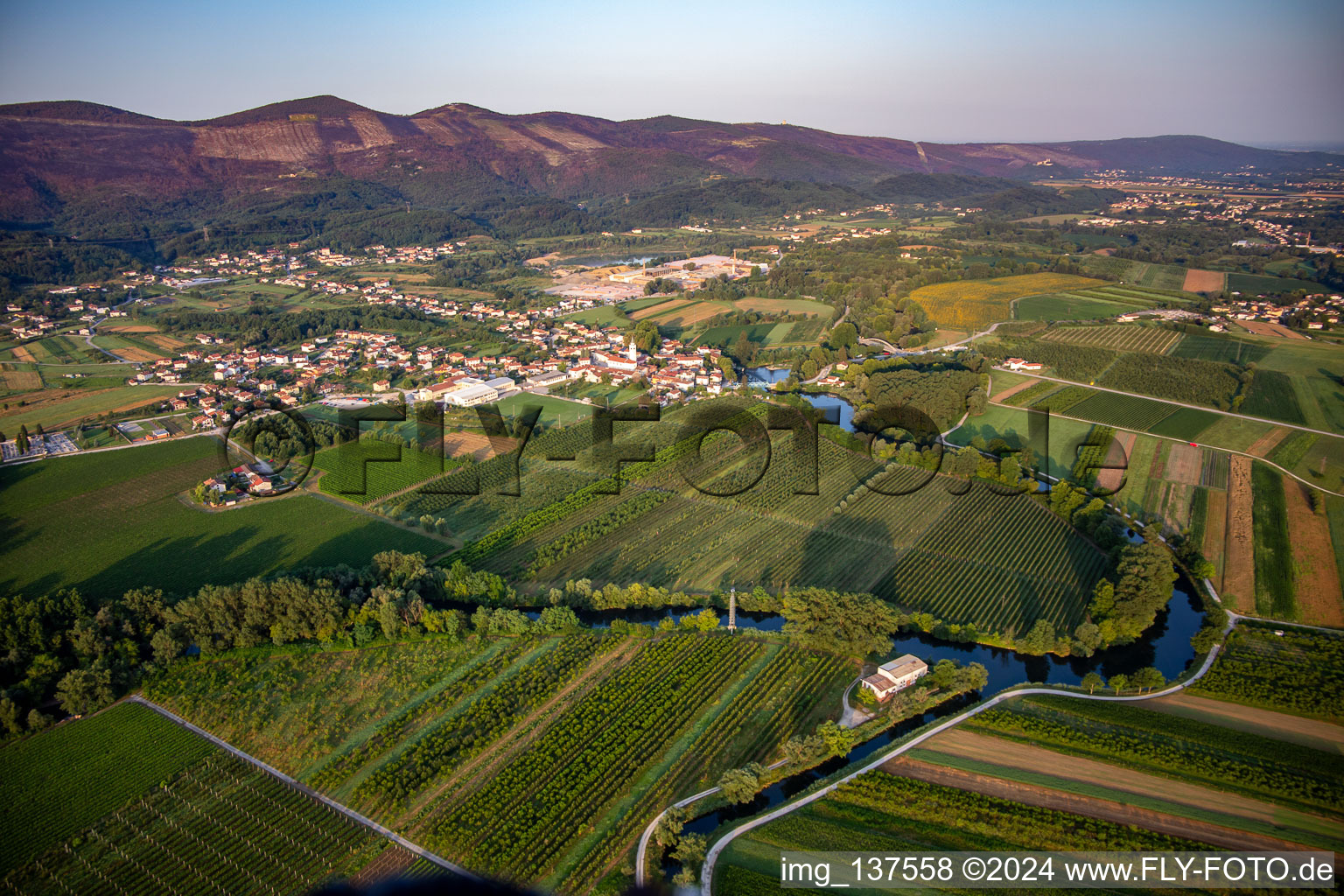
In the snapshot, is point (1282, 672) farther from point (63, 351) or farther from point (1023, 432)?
point (63, 351)

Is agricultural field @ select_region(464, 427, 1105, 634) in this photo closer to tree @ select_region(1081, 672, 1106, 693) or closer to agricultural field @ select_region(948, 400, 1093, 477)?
tree @ select_region(1081, 672, 1106, 693)

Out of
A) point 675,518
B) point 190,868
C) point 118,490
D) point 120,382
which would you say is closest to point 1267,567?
point 675,518

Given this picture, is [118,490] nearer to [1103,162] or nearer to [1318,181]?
[1318,181]

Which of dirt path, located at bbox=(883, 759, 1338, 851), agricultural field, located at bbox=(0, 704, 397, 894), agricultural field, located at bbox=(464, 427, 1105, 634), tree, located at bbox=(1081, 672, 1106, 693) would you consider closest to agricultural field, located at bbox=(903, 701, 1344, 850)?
dirt path, located at bbox=(883, 759, 1338, 851)

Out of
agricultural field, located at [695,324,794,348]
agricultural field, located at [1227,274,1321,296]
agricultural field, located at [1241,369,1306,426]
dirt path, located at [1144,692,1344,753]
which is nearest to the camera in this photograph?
dirt path, located at [1144,692,1344,753]

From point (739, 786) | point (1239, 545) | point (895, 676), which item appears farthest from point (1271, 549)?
point (739, 786)

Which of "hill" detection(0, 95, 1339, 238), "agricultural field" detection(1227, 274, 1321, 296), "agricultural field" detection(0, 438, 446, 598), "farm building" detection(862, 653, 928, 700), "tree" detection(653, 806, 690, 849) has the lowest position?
"tree" detection(653, 806, 690, 849)

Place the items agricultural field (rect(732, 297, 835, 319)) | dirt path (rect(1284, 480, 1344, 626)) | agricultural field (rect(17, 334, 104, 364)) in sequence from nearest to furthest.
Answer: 1. dirt path (rect(1284, 480, 1344, 626))
2. agricultural field (rect(17, 334, 104, 364))
3. agricultural field (rect(732, 297, 835, 319))
